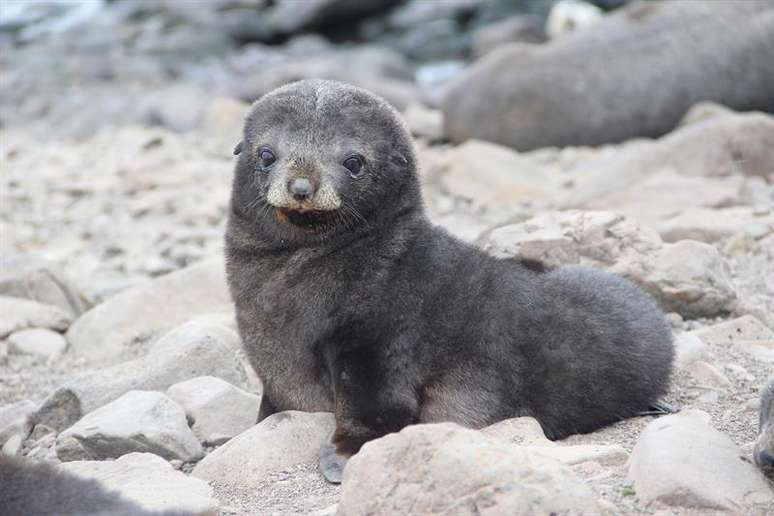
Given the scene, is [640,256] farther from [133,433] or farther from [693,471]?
[133,433]

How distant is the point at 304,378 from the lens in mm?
5133

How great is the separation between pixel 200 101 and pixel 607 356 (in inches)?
550

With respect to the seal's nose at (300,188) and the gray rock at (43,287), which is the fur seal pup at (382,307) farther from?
the gray rock at (43,287)

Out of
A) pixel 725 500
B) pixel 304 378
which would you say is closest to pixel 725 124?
pixel 304 378

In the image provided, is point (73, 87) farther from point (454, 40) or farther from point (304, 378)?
point (304, 378)

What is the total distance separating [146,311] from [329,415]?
277 centimetres

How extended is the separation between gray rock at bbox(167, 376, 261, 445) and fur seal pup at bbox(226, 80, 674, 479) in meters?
0.34

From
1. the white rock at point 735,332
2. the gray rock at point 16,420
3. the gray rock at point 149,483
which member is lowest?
the white rock at point 735,332

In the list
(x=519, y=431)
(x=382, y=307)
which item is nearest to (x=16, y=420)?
(x=382, y=307)

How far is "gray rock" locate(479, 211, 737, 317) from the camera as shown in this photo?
657cm

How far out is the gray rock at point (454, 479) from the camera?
361cm

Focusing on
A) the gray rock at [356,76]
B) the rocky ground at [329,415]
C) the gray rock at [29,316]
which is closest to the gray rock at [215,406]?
the rocky ground at [329,415]

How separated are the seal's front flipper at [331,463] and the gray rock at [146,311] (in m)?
2.70

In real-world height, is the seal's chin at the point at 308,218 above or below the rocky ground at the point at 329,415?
above
